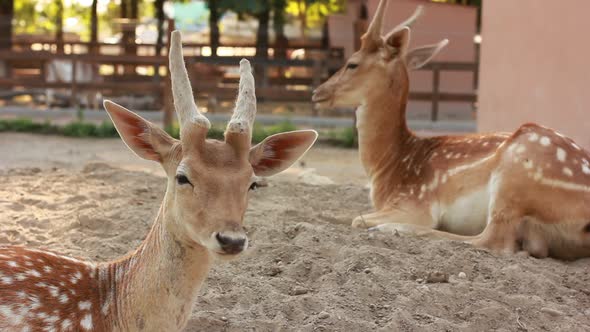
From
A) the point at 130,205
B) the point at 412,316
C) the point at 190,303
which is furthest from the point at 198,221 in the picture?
the point at 130,205

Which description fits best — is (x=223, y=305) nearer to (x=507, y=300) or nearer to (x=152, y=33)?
(x=507, y=300)

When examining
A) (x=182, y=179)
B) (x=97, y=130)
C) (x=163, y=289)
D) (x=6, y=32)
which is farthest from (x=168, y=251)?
(x=6, y=32)

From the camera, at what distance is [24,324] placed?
10.3 ft

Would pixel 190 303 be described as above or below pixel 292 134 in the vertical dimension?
below

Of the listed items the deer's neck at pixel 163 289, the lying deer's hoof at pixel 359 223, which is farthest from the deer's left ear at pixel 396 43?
the deer's neck at pixel 163 289

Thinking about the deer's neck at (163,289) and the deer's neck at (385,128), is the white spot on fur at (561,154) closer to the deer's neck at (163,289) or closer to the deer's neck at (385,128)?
the deer's neck at (385,128)

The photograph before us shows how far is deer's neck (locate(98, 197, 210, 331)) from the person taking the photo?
335cm

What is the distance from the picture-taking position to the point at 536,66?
9242 millimetres

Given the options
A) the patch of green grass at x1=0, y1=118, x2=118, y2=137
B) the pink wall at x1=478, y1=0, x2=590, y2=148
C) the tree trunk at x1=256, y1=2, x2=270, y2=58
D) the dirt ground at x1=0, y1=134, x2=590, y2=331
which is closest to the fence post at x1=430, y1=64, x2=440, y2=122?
the tree trunk at x1=256, y1=2, x2=270, y2=58

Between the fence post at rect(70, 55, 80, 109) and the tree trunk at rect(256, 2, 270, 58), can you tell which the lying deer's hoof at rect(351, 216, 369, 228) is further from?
the tree trunk at rect(256, 2, 270, 58)

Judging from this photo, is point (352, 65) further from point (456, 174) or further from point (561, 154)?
point (561, 154)

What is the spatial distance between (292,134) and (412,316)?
1149 mm

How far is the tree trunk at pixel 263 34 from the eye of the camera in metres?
18.1

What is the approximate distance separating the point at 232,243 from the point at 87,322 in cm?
74
